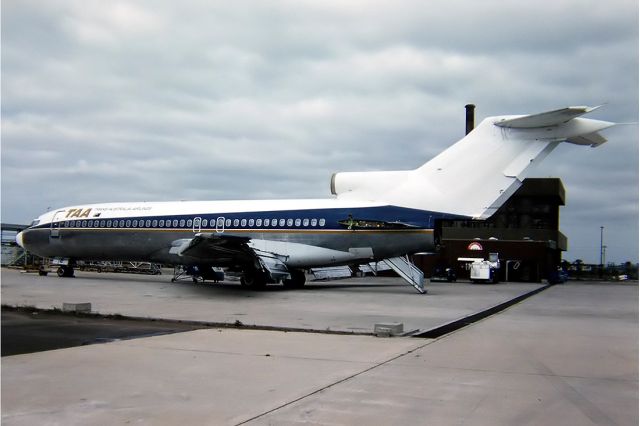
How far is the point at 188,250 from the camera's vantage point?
68.5 ft

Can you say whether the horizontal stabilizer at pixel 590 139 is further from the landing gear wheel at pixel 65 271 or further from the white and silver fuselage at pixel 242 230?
the landing gear wheel at pixel 65 271

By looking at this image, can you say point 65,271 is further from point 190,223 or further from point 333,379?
point 333,379

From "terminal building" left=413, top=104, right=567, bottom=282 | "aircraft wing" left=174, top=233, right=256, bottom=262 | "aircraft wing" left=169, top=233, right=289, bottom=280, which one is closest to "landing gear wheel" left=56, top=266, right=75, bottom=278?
"aircraft wing" left=169, top=233, right=289, bottom=280

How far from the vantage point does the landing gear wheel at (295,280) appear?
993 inches

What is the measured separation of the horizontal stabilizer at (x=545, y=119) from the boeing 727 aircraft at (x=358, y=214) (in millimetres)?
33

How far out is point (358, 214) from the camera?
74.5 ft

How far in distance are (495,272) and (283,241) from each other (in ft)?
64.7

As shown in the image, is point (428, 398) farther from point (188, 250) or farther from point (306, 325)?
point (188, 250)

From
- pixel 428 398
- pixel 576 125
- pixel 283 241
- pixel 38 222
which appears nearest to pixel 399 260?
pixel 283 241

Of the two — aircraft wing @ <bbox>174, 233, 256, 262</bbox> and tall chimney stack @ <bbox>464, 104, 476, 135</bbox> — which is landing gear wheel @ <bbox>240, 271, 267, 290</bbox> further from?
tall chimney stack @ <bbox>464, 104, 476, 135</bbox>

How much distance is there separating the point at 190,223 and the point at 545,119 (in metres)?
15.6

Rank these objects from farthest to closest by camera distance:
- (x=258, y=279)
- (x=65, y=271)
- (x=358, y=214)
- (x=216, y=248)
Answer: (x=65, y=271)
(x=258, y=279)
(x=358, y=214)
(x=216, y=248)

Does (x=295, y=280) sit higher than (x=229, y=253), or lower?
lower

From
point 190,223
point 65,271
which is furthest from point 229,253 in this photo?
point 65,271
